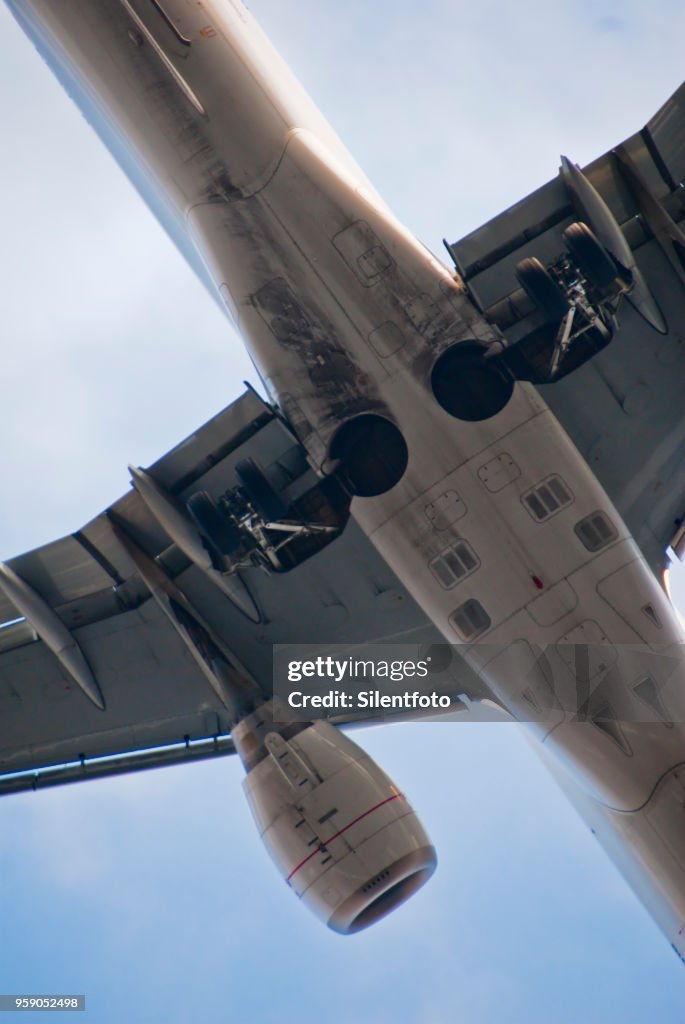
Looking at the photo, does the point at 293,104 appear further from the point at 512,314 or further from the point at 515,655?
the point at 515,655

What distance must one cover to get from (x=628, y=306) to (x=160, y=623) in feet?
36.0

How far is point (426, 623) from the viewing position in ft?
75.9

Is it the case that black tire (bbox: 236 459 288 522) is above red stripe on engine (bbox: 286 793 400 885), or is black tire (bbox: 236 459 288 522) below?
above

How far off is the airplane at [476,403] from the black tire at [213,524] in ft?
0.11

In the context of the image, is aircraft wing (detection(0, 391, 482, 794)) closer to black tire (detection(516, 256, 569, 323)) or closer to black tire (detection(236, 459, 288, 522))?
black tire (detection(236, 459, 288, 522))

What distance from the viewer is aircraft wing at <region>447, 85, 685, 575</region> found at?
67.5 feet

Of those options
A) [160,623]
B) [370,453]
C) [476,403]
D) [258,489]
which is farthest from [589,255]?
[160,623]

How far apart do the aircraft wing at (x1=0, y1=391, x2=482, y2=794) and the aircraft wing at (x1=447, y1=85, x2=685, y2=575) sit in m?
4.48

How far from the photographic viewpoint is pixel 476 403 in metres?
19.5

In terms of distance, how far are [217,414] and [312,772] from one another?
6.69 m

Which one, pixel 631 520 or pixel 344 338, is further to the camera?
pixel 631 520

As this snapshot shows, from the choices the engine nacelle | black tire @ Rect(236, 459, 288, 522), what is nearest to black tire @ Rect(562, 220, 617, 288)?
black tire @ Rect(236, 459, 288, 522)

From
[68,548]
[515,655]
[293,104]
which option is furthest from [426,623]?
[293,104]

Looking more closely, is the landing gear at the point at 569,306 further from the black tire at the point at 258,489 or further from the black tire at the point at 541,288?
the black tire at the point at 258,489
